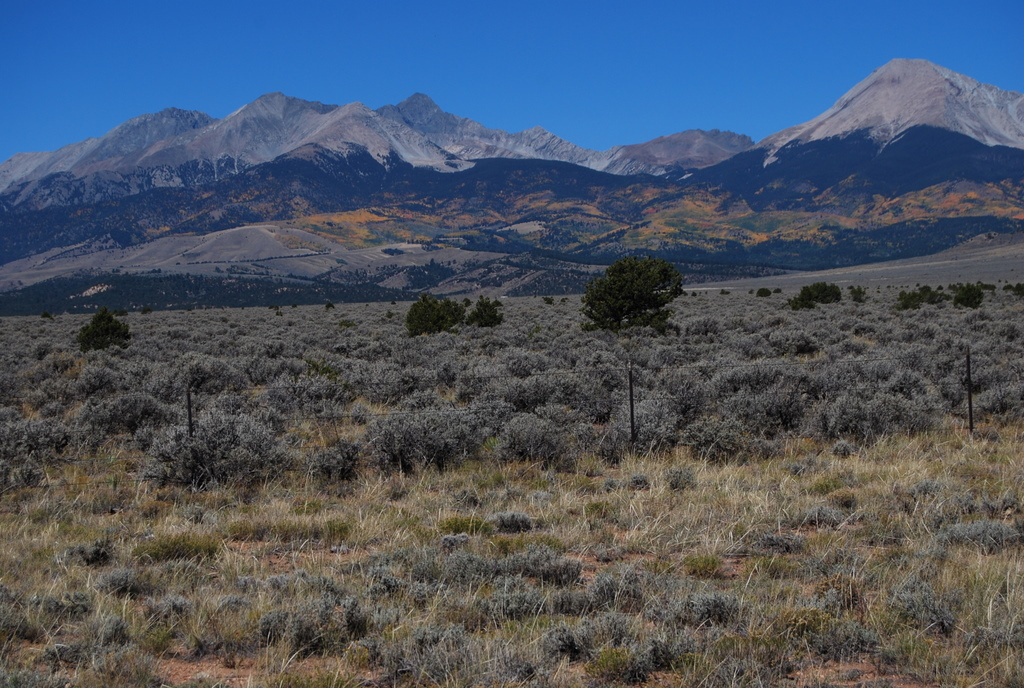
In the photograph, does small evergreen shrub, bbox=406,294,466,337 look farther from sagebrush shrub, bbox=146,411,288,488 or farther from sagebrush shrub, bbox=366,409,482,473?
sagebrush shrub, bbox=146,411,288,488

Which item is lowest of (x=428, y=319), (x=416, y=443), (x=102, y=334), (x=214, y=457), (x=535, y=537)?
(x=535, y=537)

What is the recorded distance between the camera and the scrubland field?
14.5ft

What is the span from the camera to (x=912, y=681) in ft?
13.8

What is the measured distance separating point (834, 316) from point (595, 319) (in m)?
13.4

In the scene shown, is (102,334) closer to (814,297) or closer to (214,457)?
(214,457)

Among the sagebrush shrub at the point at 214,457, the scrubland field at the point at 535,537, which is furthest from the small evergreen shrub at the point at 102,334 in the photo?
the sagebrush shrub at the point at 214,457

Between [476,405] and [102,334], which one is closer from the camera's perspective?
[476,405]

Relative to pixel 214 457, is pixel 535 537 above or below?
below

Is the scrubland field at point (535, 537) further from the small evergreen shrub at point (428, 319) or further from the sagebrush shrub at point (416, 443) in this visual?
the small evergreen shrub at point (428, 319)

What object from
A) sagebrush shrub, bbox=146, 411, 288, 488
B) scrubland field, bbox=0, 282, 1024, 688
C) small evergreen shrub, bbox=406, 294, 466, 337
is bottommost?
scrubland field, bbox=0, 282, 1024, 688

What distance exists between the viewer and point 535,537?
6676 millimetres

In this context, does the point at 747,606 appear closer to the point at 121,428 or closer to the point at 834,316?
the point at 121,428

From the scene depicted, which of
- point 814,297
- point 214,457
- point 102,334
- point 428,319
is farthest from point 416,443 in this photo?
point 814,297

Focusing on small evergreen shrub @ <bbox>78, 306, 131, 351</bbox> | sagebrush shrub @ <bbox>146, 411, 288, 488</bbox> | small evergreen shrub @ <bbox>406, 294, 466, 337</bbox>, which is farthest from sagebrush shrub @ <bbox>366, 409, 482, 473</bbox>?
small evergreen shrub @ <bbox>406, 294, 466, 337</bbox>
